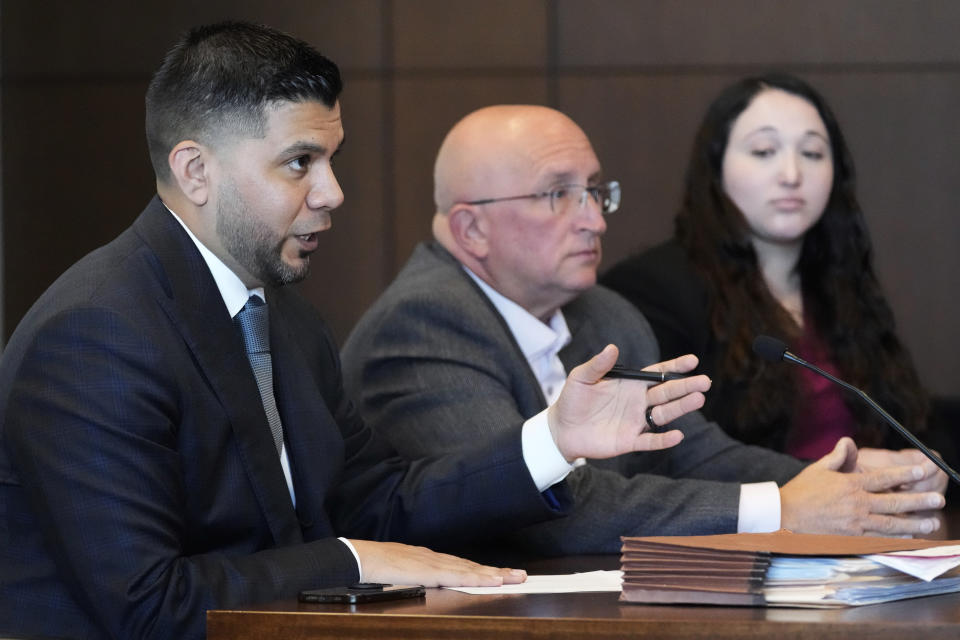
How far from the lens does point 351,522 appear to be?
2160 mm

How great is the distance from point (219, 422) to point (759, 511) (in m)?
0.91

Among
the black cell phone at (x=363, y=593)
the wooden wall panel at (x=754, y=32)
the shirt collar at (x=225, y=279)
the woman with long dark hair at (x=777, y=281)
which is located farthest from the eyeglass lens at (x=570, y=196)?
the wooden wall panel at (x=754, y=32)

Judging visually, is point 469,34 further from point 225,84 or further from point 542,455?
point 542,455

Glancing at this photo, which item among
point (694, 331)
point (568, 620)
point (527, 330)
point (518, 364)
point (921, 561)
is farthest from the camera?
point (694, 331)

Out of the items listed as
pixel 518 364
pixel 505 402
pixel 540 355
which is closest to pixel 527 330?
pixel 540 355

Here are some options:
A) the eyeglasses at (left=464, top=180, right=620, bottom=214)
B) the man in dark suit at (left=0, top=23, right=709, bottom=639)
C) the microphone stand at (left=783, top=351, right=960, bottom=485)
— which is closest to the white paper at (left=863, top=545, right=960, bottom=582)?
the microphone stand at (left=783, top=351, right=960, bottom=485)

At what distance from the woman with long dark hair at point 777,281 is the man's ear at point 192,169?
142 cm

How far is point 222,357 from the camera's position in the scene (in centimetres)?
184

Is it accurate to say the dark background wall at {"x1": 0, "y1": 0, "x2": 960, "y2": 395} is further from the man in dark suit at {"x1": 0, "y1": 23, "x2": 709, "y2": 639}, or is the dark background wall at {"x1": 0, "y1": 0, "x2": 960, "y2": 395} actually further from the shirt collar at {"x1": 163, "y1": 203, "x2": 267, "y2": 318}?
the shirt collar at {"x1": 163, "y1": 203, "x2": 267, "y2": 318}

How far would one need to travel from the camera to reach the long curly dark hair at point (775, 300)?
10.1ft

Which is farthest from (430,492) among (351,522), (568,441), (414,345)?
(414,345)

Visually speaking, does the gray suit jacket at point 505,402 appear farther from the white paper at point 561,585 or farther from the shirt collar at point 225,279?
the shirt collar at point 225,279

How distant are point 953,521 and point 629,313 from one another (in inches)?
32.7

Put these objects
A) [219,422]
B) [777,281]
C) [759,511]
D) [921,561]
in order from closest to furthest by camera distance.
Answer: [921,561] < [219,422] < [759,511] < [777,281]
